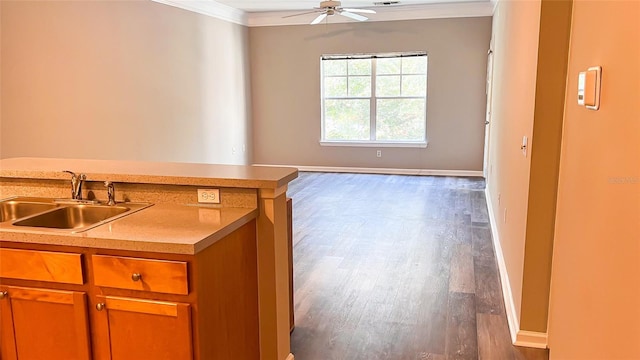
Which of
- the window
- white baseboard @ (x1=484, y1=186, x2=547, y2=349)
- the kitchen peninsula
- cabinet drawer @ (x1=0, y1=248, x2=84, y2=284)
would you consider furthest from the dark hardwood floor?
the window

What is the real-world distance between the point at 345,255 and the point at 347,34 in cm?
491

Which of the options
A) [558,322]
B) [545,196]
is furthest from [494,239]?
[558,322]

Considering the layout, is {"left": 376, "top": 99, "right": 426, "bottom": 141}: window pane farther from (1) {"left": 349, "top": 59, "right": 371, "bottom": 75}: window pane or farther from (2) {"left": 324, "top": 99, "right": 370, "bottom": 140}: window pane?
(1) {"left": 349, "top": 59, "right": 371, "bottom": 75}: window pane

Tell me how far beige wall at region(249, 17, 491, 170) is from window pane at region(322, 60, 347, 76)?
0.43 feet

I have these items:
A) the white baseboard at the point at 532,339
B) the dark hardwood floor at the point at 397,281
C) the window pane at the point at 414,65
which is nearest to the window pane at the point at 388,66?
the window pane at the point at 414,65

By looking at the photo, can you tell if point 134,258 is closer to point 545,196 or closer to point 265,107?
point 545,196

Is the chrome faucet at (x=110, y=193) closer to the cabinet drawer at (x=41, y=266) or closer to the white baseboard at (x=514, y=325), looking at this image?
the cabinet drawer at (x=41, y=266)

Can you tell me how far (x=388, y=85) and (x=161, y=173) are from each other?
625 centimetres

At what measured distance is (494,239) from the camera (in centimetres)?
445

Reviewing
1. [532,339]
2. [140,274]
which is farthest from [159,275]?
[532,339]

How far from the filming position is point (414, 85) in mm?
7965

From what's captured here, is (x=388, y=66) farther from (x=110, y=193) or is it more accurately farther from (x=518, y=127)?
(x=110, y=193)

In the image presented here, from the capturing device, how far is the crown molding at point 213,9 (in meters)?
6.39

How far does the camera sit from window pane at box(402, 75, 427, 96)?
7.91 meters
